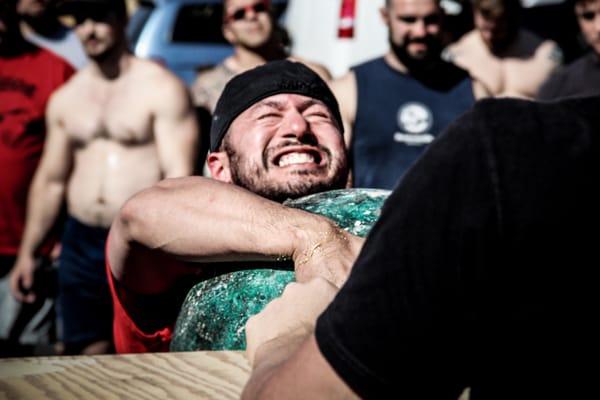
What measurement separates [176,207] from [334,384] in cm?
122

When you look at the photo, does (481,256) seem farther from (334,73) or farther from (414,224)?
(334,73)

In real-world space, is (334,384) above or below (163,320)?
above

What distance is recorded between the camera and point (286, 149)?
2.67m

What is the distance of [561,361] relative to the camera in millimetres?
1056

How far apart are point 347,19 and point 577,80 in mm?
1645

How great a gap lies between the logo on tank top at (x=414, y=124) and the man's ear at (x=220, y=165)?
1.76 meters

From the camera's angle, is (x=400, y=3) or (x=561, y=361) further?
(x=400, y=3)

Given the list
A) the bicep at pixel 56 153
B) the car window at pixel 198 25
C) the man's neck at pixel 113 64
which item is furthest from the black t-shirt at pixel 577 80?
the car window at pixel 198 25

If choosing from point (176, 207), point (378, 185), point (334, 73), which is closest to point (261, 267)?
point (176, 207)

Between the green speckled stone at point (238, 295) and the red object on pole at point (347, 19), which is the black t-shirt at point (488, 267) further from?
the red object on pole at point (347, 19)

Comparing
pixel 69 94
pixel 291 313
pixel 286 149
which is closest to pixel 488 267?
pixel 291 313

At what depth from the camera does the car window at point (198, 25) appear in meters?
8.62

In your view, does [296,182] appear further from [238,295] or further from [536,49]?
[536,49]

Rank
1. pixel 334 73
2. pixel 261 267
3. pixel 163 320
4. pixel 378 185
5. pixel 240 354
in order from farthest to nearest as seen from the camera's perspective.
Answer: pixel 334 73 < pixel 378 185 < pixel 163 320 < pixel 261 267 < pixel 240 354
